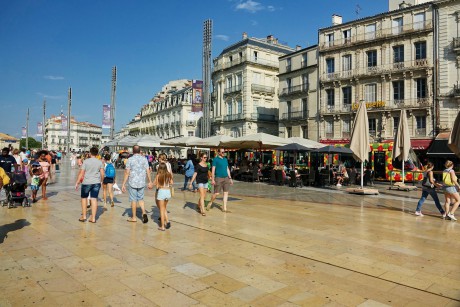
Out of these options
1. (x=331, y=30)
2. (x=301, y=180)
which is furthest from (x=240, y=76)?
(x=301, y=180)

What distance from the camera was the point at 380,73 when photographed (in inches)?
1168

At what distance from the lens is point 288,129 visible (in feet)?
126

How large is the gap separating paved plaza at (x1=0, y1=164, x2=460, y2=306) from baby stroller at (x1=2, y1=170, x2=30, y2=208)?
438 mm

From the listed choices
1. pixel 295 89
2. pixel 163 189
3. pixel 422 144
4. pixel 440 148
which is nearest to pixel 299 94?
pixel 295 89

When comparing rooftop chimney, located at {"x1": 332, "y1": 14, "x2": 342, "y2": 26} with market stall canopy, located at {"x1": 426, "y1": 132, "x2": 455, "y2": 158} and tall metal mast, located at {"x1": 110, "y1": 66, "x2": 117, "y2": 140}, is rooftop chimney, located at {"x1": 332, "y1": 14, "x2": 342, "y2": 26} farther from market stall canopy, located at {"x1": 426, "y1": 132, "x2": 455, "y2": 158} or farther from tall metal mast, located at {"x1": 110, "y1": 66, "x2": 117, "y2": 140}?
tall metal mast, located at {"x1": 110, "y1": 66, "x2": 117, "y2": 140}

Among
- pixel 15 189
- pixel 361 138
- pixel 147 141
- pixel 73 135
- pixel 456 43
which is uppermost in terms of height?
pixel 73 135

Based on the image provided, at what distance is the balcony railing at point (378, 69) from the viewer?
27656mm

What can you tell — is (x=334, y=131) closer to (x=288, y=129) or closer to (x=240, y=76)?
(x=288, y=129)

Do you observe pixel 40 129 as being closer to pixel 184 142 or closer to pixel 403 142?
pixel 184 142

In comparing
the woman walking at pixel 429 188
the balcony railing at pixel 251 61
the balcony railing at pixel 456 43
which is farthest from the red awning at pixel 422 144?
the balcony railing at pixel 251 61

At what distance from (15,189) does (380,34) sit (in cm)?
3014

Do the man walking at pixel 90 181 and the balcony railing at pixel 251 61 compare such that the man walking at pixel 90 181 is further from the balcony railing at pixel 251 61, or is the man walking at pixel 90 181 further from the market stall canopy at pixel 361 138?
the balcony railing at pixel 251 61

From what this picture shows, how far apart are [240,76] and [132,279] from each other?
4141cm

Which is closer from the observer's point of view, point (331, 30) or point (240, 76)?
point (331, 30)
